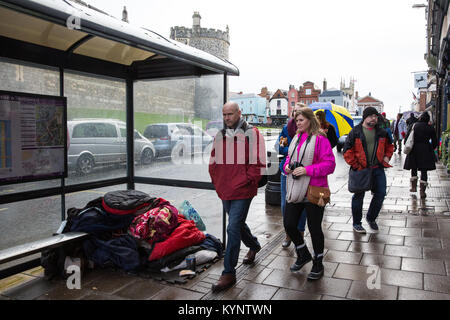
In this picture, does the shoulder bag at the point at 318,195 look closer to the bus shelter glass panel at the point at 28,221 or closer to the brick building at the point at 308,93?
the bus shelter glass panel at the point at 28,221

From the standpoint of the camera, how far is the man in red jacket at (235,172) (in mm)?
3668

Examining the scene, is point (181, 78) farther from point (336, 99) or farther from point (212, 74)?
point (336, 99)

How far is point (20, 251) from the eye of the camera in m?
3.45

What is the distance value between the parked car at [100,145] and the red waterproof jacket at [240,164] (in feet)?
6.21

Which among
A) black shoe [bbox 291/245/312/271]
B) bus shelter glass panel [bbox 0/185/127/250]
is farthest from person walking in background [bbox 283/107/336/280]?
bus shelter glass panel [bbox 0/185/127/250]

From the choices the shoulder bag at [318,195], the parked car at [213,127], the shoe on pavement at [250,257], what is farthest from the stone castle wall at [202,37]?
the shoulder bag at [318,195]

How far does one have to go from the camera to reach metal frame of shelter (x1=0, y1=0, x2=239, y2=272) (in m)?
3.16

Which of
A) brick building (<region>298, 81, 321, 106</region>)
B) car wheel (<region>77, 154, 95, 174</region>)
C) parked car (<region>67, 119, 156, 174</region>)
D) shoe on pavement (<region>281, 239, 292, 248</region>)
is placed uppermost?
brick building (<region>298, 81, 321, 106</region>)

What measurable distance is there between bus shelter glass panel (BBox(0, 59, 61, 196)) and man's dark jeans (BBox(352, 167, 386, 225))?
13.5 ft

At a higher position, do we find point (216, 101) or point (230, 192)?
point (216, 101)

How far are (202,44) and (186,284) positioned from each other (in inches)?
2605

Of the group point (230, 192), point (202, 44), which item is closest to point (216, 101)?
point (230, 192)

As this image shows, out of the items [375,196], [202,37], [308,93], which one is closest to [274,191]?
[375,196]

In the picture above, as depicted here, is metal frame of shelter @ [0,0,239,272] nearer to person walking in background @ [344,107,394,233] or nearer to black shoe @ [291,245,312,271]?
black shoe @ [291,245,312,271]
